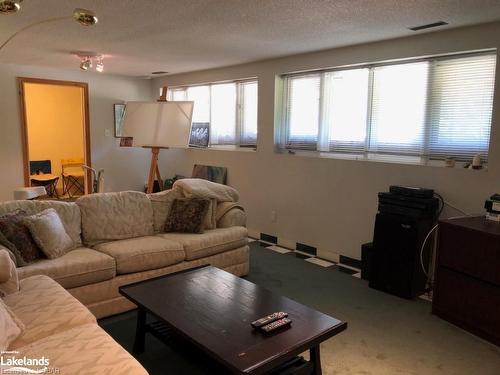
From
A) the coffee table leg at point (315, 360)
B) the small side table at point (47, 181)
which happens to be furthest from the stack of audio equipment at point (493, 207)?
the small side table at point (47, 181)

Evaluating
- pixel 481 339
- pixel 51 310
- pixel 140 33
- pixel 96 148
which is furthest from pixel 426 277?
pixel 96 148

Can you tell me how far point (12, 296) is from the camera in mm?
2236

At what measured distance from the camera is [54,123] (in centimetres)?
812

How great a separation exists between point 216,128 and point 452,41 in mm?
3443

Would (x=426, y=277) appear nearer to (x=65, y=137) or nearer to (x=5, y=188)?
(x=5, y=188)

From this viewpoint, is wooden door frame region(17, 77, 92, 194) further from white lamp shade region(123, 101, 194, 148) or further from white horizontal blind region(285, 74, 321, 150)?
white horizontal blind region(285, 74, 321, 150)

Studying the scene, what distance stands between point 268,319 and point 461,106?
2.64m

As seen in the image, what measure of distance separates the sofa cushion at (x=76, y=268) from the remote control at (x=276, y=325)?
148cm

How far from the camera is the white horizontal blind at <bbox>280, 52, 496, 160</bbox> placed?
3.42 meters

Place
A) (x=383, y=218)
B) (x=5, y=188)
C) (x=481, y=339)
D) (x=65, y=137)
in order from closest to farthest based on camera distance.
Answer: (x=481, y=339) < (x=383, y=218) < (x=5, y=188) < (x=65, y=137)

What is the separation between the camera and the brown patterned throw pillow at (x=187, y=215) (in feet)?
12.1

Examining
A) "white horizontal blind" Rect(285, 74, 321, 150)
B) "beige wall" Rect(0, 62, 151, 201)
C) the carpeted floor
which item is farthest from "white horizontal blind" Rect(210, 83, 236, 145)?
the carpeted floor

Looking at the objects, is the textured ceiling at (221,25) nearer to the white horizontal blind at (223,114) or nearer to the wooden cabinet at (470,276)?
the white horizontal blind at (223,114)

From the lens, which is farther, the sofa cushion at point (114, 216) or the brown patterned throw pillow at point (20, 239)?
the sofa cushion at point (114, 216)
